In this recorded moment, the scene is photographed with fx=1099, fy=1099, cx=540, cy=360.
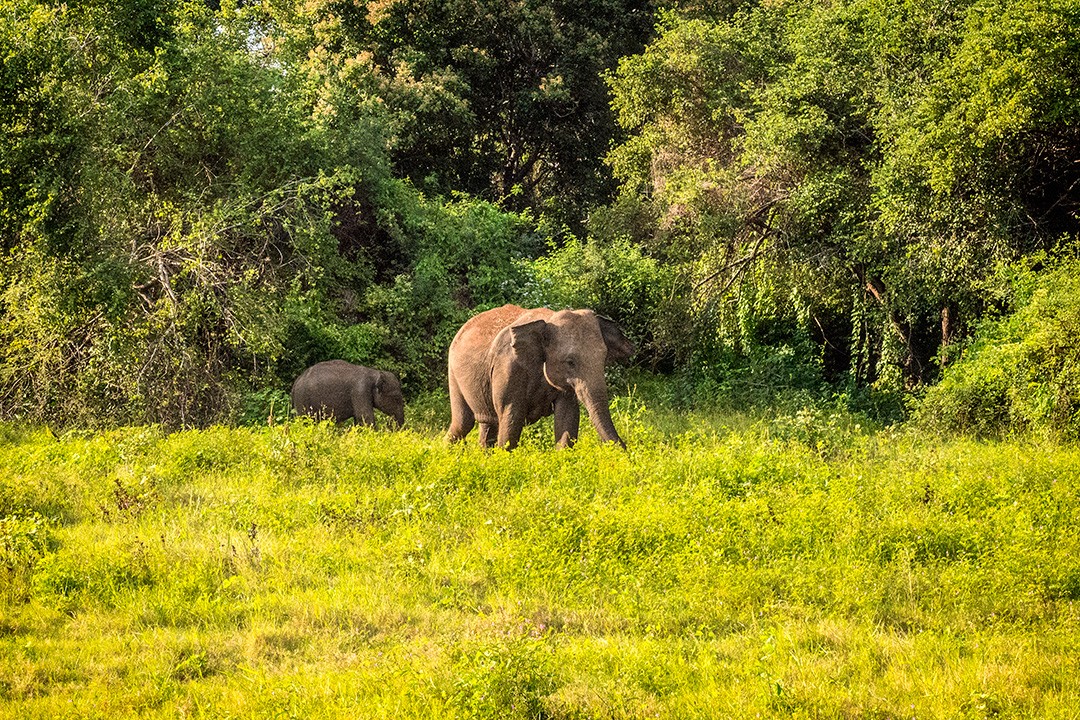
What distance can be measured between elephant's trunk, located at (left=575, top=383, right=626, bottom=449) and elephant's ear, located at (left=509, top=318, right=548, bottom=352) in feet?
2.25

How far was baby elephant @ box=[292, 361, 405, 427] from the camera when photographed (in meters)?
15.8

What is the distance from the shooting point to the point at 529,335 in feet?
38.3

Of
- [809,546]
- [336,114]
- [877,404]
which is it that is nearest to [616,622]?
[809,546]

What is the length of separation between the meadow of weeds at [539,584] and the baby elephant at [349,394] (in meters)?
4.08

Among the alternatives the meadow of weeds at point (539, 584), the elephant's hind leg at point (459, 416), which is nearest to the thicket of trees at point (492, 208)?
the elephant's hind leg at point (459, 416)

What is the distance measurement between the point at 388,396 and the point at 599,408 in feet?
17.5

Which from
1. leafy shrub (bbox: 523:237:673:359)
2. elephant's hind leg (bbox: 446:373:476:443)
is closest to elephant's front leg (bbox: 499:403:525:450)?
elephant's hind leg (bbox: 446:373:476:443)

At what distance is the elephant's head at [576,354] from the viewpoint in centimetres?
1143

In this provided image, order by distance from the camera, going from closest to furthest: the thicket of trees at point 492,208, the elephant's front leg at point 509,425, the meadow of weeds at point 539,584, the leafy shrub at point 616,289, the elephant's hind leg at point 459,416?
the meadow of weeds at point 539,584, the elephant's front leg at point 509,425, the elephant's hind leg at point 459,416, the thicket of trees at point 492,208, the leafy shrub at point 616,289

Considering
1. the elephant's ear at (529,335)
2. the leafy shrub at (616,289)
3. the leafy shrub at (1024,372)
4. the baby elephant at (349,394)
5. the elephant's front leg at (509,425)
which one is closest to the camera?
the elephant's ear at (529,335)

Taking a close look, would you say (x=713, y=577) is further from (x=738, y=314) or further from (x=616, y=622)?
(x=738, y=314)

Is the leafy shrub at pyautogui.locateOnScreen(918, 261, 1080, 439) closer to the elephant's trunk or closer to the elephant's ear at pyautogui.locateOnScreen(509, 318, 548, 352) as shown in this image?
the elephant's trunk

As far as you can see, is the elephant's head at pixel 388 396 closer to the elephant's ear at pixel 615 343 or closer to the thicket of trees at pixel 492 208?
the thicket of trees at pixel 492 208

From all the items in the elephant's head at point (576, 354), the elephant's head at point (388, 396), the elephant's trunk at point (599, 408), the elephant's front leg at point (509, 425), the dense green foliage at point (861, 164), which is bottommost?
the elephant's head at point (388, 396)
